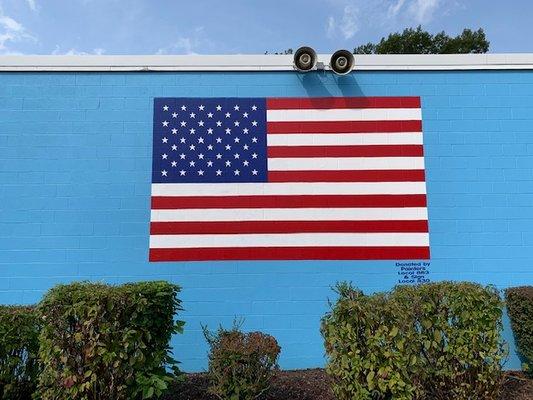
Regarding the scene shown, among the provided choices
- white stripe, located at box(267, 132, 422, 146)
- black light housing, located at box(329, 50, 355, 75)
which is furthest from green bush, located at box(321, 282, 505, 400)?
black light housing, located at box(329, 50, 355, 75)

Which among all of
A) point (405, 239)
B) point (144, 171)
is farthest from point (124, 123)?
point (405, 239)

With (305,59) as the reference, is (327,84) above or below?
below

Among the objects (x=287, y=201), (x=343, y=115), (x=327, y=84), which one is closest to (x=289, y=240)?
(x=287, y=201)

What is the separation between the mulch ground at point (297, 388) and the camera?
515cm

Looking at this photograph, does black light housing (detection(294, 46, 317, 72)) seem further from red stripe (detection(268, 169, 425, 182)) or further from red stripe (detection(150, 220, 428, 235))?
red stripe (detection(150, 220, 428, 235))

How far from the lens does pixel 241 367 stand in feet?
15.1

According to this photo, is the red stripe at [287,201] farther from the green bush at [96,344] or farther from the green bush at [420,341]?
the green bush at [96,344]

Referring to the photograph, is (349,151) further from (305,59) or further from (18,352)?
(18,352)

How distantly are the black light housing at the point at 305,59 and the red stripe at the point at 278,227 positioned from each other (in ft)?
7.69

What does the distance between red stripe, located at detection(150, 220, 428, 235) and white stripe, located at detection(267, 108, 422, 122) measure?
62.1 inches

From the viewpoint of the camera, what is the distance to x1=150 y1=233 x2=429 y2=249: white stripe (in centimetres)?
677

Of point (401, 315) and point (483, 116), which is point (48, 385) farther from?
point (483, 116)

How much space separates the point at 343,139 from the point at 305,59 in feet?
4.42

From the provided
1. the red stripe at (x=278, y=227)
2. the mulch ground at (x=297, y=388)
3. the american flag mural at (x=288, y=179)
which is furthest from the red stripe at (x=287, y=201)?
the mulch ground at (x=297, y=388)
